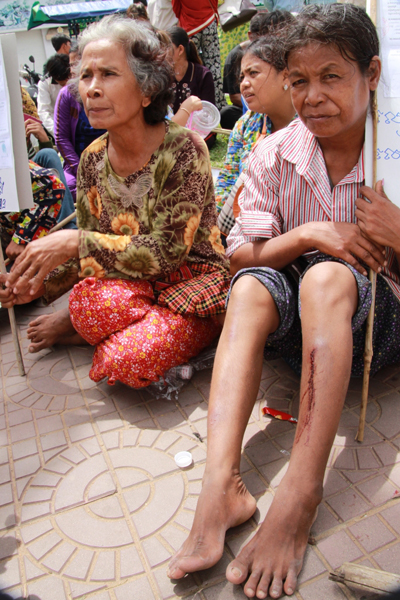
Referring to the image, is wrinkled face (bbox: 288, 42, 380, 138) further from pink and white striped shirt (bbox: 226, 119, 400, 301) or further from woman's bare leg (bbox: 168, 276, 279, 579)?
woman's bare leg (bbox: 168, 276, 279, 579)

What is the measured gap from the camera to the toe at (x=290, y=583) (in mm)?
1343

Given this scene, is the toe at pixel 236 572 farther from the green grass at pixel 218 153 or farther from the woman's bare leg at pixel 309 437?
the green grass at pixel 218 153

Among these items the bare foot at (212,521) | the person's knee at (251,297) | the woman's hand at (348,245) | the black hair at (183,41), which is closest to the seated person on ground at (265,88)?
the woman's hand at (348,245)

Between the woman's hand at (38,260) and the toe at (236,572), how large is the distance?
4.77 feet

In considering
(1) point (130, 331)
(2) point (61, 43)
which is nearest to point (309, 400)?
(1) point (130, 331)

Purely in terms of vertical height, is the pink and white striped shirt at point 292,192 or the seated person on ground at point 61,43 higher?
the seated person on ground at point 61,43

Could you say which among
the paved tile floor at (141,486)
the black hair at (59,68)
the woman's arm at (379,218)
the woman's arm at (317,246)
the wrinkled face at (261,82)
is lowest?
the paved tile floor at (141,486)

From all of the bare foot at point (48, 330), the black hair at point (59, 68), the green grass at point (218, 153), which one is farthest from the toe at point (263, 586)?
the black hair at point (59, 68)

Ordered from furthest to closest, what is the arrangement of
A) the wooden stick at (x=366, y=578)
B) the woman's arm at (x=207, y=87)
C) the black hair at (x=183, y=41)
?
the woman's arm at (x=207, y=87), the black hair at (x=183, y=41), the wooden stick at (x=366, y=578)

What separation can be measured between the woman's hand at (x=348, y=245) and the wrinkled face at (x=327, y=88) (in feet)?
1.15

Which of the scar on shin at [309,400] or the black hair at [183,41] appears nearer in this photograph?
the scar on shin at [309,400]

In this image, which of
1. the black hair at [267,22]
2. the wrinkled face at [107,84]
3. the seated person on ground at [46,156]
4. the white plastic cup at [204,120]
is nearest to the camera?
the wrinkled face at [107,84]

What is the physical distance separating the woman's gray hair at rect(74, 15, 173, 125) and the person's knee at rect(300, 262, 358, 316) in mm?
1183

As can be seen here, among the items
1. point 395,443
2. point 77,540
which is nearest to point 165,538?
point 77,540
